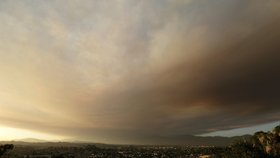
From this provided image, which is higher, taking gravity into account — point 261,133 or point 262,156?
point 261,133

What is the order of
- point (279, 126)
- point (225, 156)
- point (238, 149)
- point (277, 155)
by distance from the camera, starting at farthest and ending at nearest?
point (225, 156)
point (238, 149)
point (279, 126)
point (277, 155)

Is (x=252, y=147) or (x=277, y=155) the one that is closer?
(x=277, y=155)

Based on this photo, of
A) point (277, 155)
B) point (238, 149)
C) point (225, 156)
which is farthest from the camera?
point (225, 156)

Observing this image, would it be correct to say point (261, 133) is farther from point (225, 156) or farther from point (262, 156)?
point (225, 156)

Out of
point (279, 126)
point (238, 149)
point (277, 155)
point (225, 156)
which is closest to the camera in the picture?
point (277, 155)

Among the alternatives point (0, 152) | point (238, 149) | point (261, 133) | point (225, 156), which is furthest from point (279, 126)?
Answer: point (0, 152)

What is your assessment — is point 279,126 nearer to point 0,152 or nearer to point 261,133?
point 261,133

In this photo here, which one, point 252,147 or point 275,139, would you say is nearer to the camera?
point 275,139

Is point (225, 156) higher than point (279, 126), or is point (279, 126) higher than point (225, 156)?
point (279, 126)

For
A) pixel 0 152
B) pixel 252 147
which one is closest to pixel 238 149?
pixel 252 147
